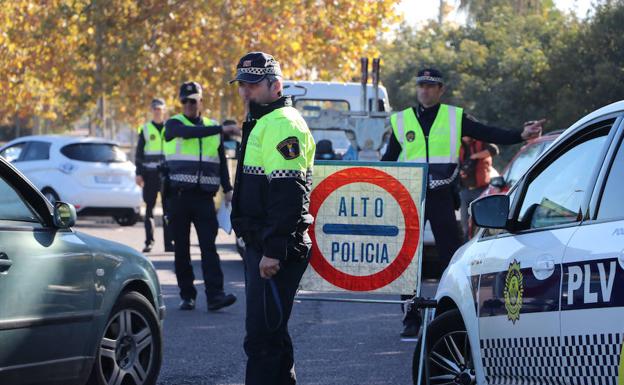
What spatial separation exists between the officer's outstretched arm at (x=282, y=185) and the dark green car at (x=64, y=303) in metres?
1.00

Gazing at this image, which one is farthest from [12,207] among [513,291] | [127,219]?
[127,219]

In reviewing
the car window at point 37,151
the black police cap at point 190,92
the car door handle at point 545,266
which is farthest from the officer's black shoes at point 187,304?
the car window at point 37,151

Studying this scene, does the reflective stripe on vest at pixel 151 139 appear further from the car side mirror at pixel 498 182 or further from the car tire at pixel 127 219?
the car tire at pixel 127 219

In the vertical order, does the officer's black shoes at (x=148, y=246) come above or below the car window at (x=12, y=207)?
below

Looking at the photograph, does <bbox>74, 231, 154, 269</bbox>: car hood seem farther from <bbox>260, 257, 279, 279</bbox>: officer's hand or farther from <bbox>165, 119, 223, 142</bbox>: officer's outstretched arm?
<bbox>165, 119, 223, 142</bbox>: officer's outstretched arm

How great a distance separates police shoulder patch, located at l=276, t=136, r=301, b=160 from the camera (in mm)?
6125

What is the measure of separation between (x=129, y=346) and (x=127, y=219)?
17.3 meters

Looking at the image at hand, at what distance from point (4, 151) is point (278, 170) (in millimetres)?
17984

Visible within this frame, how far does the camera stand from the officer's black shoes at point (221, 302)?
1122cm

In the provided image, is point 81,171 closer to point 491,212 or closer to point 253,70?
point 253,70

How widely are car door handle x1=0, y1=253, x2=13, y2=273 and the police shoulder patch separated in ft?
4.37

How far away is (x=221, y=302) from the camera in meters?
11.2

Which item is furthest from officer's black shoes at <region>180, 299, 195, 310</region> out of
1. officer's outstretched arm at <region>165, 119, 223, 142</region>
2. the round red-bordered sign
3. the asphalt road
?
the round red-bordered sign

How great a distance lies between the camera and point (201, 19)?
32750mm
